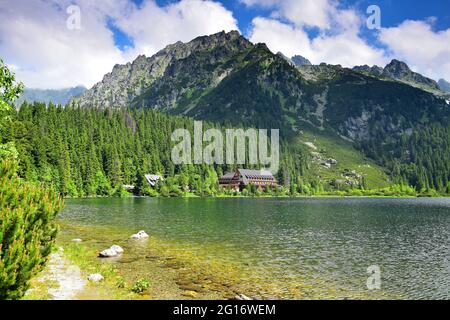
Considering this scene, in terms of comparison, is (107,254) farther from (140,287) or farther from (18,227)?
(18,227)


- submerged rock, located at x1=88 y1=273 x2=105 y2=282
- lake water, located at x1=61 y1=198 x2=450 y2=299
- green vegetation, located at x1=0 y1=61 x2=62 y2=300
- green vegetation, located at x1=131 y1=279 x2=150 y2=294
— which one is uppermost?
green vegetation, located at x1=0 y1=61 x2=62 y2=300

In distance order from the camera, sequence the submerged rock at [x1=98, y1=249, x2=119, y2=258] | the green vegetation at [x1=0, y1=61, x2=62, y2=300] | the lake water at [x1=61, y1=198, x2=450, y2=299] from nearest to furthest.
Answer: the green vegetation at [x1=0, y1=61, x2=62, y2=300]
the lake water at [x1=61, y1=198, x2=450, y2=299]
the submerged rock at [x1=98, y1=249, x2=119, y2=258]

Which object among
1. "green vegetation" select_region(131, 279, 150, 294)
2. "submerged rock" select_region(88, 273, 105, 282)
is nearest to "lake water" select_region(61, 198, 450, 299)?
"green vegetation" select_region(131, 279, 150, 294)

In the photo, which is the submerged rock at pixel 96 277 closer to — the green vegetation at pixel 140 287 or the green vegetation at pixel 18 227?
the green vegetation at pixel 140 287

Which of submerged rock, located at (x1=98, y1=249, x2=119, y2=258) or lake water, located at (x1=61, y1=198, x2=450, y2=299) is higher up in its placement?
submerged rock, located at (x1=98, y1=249, x2=119, y2=258)

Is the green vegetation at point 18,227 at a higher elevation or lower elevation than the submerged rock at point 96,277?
higher

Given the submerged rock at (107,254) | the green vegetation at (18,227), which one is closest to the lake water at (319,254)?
the submerged rock at (107,254)

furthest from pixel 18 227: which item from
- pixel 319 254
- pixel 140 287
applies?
pixel 319 254

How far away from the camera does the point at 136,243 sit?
44.1 metres

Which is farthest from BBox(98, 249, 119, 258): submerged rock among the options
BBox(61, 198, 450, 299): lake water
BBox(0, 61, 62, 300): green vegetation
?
BBox(0, 61, 62, 300): green vegetation

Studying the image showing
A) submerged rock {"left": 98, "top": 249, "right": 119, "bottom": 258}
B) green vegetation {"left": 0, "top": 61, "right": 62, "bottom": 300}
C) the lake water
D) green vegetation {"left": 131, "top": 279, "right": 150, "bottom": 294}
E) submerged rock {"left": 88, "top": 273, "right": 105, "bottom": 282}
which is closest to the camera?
green vegetation {"left": 0, "top": 61, "right": 62, "bottom": 300}

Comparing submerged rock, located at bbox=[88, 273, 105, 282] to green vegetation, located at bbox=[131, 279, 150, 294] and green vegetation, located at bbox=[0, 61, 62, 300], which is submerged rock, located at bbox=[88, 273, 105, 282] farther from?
green vegetation, located at bbox=[0, 61, 62, 300]

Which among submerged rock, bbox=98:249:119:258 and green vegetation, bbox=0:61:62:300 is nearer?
green vegetation, bbox=0:61:62:300
